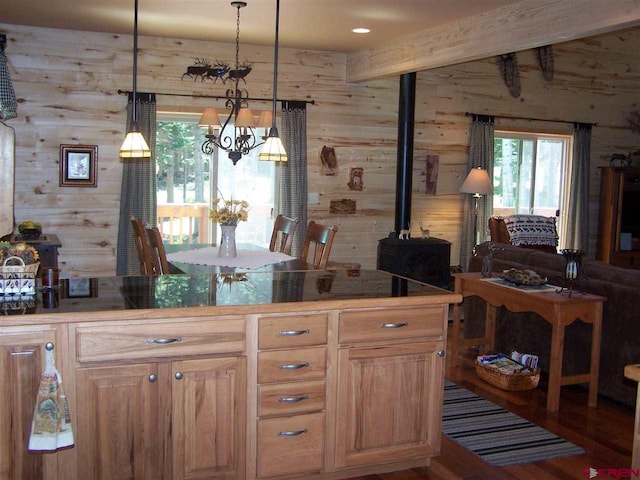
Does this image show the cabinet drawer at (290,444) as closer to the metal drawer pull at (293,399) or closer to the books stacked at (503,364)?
the metal drawer pull at (293,399)

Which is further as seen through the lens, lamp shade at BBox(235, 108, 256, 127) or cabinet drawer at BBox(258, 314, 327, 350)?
lamp shade at BBox(235, 108, 256, 127)

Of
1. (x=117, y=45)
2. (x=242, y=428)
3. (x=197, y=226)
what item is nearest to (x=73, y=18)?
(x=117, y=45)

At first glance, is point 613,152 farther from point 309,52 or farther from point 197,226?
point 197,226

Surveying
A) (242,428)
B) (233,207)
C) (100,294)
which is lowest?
(242,428)

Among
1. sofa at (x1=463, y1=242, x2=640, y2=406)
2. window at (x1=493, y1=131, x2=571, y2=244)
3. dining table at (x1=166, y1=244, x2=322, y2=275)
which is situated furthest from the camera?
window at (x1=493, y1=131, x2=571, y2=244)

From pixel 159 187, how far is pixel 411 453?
4.39 meters

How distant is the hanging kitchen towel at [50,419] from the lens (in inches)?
93.1

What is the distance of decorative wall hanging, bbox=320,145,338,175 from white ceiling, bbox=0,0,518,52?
45.0 inches

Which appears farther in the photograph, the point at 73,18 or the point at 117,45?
the point at 117,45

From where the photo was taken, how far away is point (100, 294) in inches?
111

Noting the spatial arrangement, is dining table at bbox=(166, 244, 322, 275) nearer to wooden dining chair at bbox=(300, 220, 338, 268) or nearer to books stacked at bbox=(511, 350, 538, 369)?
wooden dining chair at bbox=(300, 220, 338, 268)

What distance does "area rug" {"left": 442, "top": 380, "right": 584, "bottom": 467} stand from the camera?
3477 millimetres

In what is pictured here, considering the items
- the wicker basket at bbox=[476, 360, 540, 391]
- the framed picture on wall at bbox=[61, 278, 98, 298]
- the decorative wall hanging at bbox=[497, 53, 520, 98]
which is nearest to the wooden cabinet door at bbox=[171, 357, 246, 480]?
the framed picture on wall at bbox=[61, 278, 98, 298]

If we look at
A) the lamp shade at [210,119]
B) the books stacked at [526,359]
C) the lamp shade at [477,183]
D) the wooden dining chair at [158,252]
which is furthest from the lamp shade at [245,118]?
the lamp shade at [477,183]
